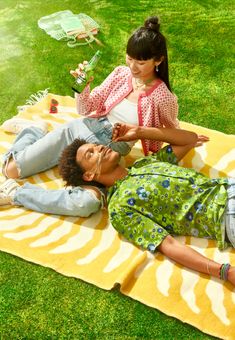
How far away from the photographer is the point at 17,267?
12.6 feet

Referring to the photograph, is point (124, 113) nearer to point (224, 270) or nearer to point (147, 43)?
point (147, 43)

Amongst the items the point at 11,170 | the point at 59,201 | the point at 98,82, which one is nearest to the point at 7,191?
the point at 11,170

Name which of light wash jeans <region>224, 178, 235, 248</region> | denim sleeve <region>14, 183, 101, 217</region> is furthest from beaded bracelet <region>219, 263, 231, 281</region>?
denim sleeve <region>14, 183, 101, 217</region>

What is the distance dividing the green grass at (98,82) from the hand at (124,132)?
1.19 meters

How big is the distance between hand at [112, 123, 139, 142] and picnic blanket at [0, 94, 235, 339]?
626 millimetres

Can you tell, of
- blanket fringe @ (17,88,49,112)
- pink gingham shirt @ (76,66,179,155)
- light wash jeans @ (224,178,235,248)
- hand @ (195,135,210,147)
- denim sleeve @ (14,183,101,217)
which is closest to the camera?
light wash jeans @ (224,178,235,248)

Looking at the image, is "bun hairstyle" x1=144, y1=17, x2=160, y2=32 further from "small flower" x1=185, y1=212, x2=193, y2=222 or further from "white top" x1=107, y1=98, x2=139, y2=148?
"small flower" x1=185, y1=212, x2=193, y2=222

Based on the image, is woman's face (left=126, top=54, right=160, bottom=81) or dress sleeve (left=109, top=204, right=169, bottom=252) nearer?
dress sleeve (left=109, top=204, right=169, bottom=252)

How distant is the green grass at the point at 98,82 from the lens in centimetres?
341

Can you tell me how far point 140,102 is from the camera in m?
4.60

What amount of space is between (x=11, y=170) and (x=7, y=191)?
327mm

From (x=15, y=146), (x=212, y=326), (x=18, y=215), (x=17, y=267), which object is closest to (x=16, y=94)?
(x=15, y=146)

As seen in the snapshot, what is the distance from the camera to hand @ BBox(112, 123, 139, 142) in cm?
438

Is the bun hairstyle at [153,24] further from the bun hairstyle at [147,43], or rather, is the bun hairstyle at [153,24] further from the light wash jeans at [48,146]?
the light wash jeans at [48,146]
